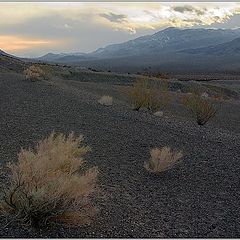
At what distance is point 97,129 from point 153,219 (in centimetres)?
768

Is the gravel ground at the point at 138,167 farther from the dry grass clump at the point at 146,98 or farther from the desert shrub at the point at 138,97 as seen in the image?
the dry grass clump at the point at 146,98

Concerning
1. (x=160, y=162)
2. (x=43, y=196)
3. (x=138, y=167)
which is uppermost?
(x=43, y=196)

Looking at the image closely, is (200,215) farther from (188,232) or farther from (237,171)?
(237,171)

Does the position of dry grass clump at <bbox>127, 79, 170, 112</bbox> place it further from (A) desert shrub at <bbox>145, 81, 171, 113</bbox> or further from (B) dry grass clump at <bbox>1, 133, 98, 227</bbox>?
(B) dry grass clump at <bbox>1, 133, 98, 227</bbox>

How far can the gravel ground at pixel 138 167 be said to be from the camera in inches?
295

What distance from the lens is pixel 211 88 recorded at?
1852 inches

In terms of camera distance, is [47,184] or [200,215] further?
[200,215]

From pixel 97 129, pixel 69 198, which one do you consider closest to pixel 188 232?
pixel 69 198

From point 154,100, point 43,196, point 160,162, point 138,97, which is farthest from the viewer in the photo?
point 154,100

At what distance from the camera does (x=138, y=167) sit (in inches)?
439

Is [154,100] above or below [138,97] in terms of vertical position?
below

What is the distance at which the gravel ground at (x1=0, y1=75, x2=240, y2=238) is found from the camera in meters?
7.50

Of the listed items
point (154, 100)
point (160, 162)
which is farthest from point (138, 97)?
point (160, 162)

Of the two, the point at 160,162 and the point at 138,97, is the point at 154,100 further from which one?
the point at 160,162
